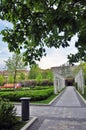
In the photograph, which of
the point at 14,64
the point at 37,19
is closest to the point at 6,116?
the point at 37,19

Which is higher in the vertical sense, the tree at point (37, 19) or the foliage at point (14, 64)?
the foliage at point (14, 64)

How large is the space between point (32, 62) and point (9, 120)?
2.91m

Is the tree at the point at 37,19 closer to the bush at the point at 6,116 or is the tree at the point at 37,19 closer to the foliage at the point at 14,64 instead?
the bush at the point at 6,116

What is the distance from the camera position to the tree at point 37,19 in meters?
6.60

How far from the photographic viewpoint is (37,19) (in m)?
7.38

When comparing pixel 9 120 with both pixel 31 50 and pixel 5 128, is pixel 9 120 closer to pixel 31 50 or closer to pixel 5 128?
pixel 5 128

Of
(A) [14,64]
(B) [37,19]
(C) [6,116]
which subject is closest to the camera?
(B) [37,19]

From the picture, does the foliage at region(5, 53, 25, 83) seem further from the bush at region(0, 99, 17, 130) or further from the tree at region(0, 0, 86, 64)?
the tree at region(0, 0, 86, 64)

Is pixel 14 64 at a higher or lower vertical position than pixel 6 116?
higher

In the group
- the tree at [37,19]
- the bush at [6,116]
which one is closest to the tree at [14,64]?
the bush at [6,116]

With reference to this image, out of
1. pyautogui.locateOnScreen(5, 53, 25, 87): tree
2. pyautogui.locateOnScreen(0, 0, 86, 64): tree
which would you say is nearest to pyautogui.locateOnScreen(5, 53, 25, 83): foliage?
pyautogui.locateOnScreen(5, 53, 25, 87): tree

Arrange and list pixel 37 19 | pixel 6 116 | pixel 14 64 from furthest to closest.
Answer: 1. pixel 14 64
2. pixel 6 116
3. pixel 37 19

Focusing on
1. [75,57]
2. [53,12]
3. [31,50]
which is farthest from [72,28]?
[75,57]

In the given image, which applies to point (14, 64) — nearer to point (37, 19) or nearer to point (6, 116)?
point (6, 116)
